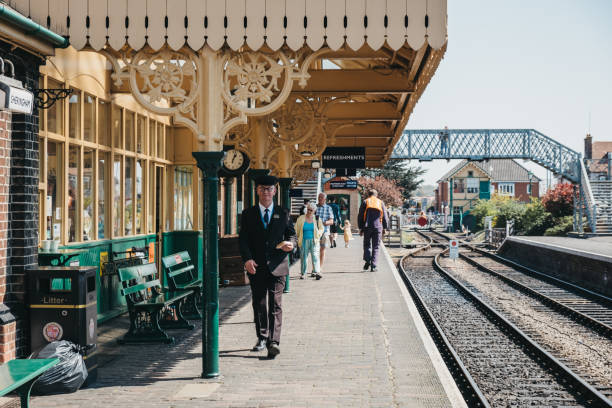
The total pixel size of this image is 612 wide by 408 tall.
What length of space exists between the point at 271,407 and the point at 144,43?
3393 millimetres

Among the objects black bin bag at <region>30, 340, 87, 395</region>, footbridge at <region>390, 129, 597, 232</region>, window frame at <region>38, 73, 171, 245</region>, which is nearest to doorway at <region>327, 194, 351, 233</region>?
footbridge at <region>390, 129, 597, 232</region>

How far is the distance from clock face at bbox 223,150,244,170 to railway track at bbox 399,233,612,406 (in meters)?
4.51

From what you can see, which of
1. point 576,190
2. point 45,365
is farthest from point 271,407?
point 576,190

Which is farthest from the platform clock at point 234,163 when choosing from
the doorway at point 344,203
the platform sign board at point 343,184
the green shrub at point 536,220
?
the doorway at point 344,203

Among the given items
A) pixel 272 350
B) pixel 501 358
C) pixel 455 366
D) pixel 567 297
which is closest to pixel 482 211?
pixel 567 297

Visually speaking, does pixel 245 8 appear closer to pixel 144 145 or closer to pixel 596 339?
pixel 144 145

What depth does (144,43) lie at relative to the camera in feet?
21.0

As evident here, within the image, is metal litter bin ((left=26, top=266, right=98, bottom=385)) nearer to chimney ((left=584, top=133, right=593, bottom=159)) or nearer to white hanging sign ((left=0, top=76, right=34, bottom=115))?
white hanging sign ((left=0, top=76, right=34, bottom=115))

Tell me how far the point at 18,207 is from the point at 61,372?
5.15 ft

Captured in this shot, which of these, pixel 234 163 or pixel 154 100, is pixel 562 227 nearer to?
pixel 234 163

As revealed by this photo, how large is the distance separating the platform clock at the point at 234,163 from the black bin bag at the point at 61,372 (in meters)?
7.51

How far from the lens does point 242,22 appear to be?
6.46 meters

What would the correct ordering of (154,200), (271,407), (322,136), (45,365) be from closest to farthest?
(45,365), (271,407), (154,200), (322,136)

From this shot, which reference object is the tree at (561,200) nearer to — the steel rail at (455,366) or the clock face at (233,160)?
the steel rail at (455,366)
